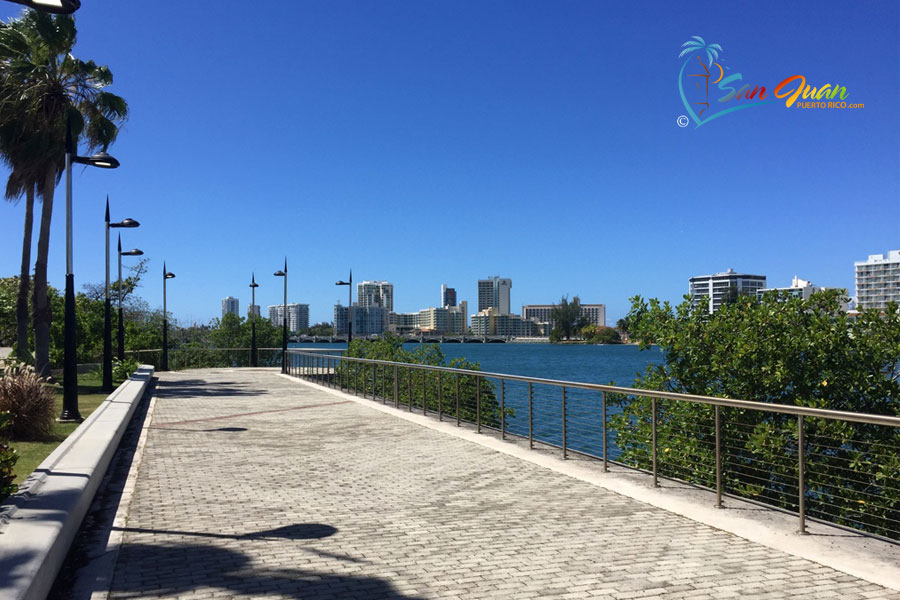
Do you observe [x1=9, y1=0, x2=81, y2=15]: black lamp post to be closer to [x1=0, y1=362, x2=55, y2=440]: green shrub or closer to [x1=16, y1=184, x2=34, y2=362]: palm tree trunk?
[x1=0, y1=362, x2=55, y2=440]: green shrub

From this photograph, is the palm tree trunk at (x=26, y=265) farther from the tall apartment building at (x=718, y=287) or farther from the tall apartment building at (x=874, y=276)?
the tall apartment building at (x=874, y=276)

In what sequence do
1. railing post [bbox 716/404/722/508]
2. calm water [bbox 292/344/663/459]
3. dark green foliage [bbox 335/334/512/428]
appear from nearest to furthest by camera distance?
railing post [bbox 716/404/722/508]
calm water [bbox 292/344/663/459]
dark green foliage [bbox 335/334/512/428]

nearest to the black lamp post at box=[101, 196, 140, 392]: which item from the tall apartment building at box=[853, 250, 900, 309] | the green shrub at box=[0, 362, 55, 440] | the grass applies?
the grass

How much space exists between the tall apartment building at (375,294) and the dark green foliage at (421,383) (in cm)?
Answer: 11698

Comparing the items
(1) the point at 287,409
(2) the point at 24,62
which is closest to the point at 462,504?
(1) the point at 287,409

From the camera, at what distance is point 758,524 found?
19.1 feet

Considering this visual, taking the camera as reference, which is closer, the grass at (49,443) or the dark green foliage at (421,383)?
the grass at (49,443)

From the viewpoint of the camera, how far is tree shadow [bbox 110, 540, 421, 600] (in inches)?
172

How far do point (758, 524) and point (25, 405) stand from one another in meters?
9.77

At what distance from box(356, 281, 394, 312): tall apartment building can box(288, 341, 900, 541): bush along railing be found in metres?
128

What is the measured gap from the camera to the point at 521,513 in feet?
20.9

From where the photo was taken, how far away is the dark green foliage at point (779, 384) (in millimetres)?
9102

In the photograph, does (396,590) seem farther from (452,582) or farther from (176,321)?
(176,321)

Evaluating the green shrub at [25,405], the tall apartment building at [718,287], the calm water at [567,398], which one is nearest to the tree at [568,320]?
the calm water at [567,398]
